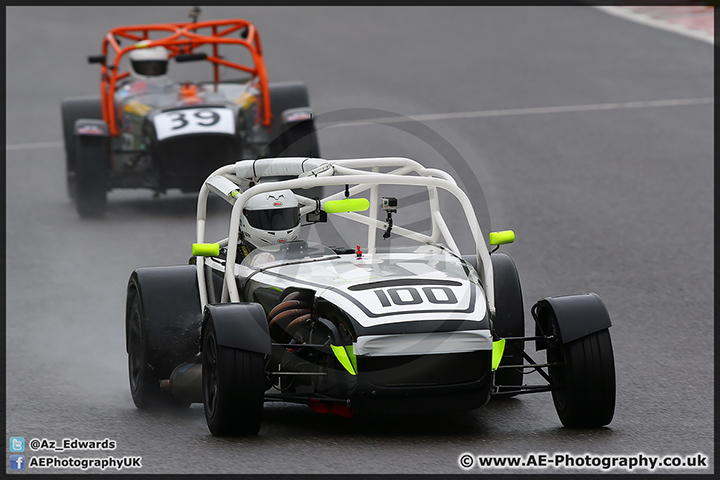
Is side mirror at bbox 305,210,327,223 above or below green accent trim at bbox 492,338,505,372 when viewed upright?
above

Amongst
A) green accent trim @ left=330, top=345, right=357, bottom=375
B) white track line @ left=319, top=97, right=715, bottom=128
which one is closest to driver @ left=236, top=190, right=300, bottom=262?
green accent trim @ left=330, top=345, right=357, bottom=375

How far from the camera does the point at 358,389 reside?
630 centimetres

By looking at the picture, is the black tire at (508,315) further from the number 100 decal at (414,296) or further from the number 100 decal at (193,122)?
the number 100 decal at (193,122)

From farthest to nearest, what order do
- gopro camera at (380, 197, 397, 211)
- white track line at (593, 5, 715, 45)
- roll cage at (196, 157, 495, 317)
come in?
1. white track line at (593, 5, 715, 45)
2. gopro camera at (380, 197, 397, 211)
3. roll cage at (196, 157, 495, 317)

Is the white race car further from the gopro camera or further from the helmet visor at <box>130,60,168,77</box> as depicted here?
the helmet visor at <box>130,60,168,77</box>

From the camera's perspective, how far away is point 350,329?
6.36 m

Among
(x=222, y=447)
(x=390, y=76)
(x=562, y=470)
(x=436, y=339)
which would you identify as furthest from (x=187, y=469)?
(x=390, y=76)

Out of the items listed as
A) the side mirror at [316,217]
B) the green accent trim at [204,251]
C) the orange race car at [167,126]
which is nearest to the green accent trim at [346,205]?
the side mirror at [316,217]

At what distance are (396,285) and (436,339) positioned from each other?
444mm

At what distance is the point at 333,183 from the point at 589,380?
1.70 m

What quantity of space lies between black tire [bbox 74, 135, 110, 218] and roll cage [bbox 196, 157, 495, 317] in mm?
5350

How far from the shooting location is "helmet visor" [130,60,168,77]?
14.4 m

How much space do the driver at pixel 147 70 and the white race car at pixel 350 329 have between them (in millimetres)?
6645

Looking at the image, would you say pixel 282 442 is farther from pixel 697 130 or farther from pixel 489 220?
pixel 697 130
